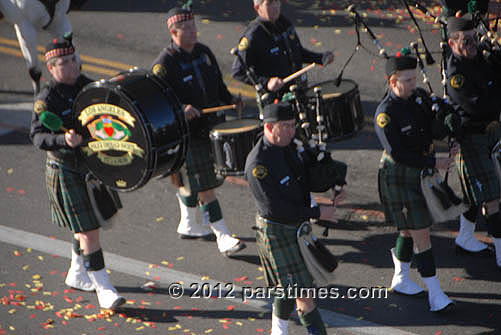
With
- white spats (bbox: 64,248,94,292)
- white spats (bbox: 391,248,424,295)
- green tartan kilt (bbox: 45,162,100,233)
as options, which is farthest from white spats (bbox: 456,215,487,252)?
white spats (bbox: 64,248,94,292)

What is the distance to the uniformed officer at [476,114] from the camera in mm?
7629

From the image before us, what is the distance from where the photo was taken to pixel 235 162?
7.93 meters

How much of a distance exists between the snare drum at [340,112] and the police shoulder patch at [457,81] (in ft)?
3.54

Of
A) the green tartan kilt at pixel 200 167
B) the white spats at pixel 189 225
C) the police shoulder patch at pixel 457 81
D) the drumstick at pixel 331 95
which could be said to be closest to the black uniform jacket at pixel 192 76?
the green tartan kilt at pixel 200 167

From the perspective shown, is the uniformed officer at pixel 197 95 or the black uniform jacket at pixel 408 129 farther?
the uniformed officer at pixel 197 95

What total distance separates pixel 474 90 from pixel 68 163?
12.4ft

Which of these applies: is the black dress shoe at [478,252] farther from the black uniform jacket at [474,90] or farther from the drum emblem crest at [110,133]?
the drum emblem crest at [110,133]

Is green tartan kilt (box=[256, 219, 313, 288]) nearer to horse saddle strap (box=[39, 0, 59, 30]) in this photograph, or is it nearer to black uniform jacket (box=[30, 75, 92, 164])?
black uniform jacket (box=[30, 75, 92, 164])

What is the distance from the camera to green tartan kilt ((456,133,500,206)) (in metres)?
7.63

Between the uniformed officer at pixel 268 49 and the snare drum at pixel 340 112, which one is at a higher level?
the uniformed officer at pixel 268 49

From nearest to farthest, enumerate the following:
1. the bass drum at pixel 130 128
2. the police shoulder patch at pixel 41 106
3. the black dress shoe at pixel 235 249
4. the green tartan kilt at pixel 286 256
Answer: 1. the green tartan kilt at pixel 286 256
2. the bass drum at pixel 130 128
3. the police shoulder patch at pixel 41 106
4. the black dress shoe at pixel 235 249

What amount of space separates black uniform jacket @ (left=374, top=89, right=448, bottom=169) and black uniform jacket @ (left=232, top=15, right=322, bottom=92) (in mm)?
1970

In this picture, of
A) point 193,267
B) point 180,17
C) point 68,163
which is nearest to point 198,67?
point 180,17

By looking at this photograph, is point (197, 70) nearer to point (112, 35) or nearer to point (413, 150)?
point (413, 150)
